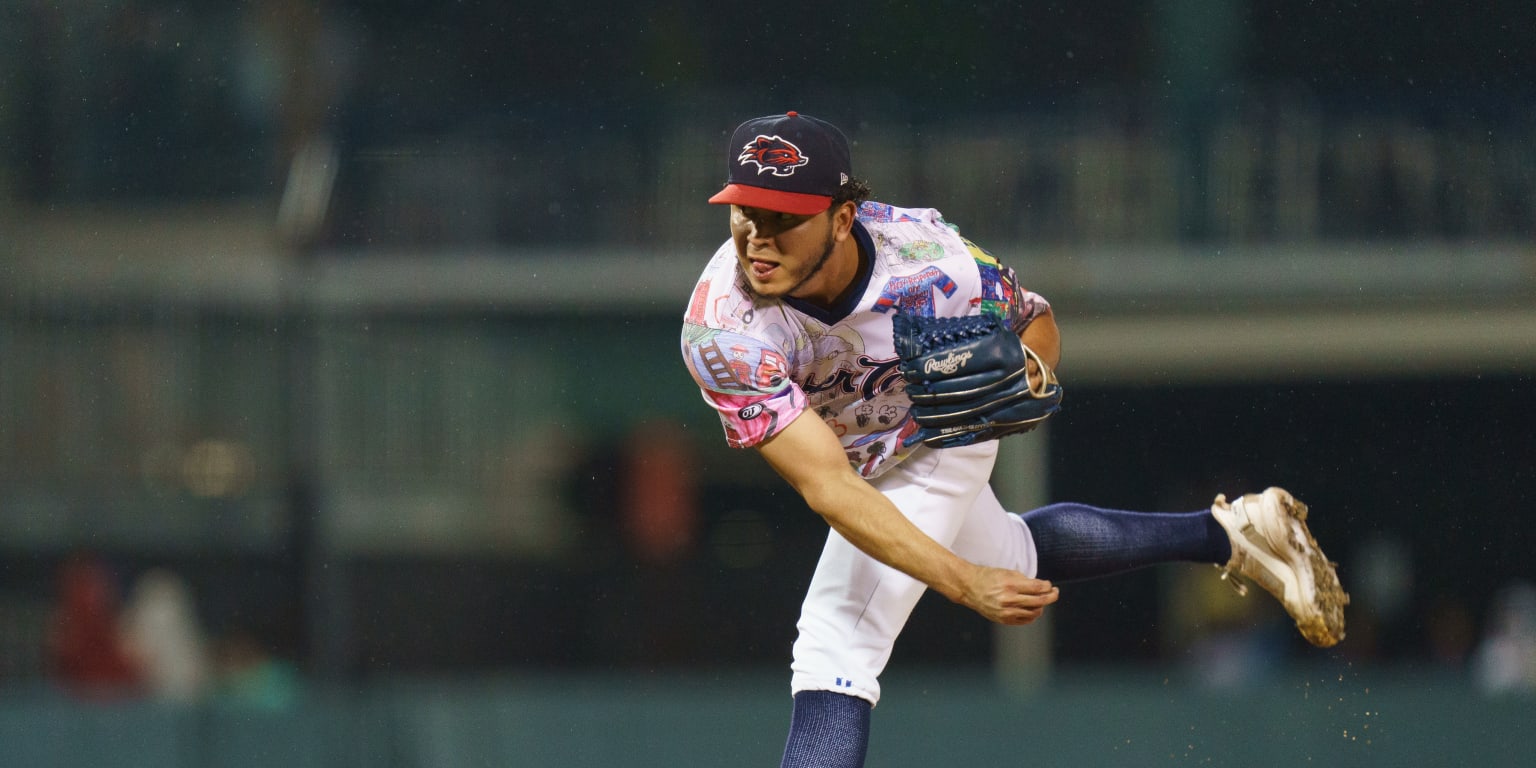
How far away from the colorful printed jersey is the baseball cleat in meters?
0.62

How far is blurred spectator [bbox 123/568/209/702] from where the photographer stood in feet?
24.1

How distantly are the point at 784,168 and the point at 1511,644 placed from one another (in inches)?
223

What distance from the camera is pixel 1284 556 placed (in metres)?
3.55

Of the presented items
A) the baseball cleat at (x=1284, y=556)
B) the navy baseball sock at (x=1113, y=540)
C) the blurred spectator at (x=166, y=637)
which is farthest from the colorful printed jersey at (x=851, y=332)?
the blurred spectator at (x=166, y=637)

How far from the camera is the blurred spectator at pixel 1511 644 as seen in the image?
23.4ft

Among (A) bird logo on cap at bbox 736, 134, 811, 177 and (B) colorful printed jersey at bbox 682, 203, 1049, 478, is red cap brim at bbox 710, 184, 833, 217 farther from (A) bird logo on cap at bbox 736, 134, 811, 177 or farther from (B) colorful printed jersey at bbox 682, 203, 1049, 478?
(B) colorful printed jersey at bbox 682, 203, 1049, 478


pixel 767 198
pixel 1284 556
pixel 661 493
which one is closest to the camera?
pixel 767 198

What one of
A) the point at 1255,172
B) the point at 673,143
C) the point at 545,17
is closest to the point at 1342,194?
the point at 1255,172

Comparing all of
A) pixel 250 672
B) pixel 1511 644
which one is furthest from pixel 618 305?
pixel 1511 644

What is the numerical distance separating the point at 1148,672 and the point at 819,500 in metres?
5.41

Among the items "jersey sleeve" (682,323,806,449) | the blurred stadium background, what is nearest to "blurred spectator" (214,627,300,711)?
the blurred stadium background

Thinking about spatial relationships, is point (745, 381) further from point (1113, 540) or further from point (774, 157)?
point (1113, 540)

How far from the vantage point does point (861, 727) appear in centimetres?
297

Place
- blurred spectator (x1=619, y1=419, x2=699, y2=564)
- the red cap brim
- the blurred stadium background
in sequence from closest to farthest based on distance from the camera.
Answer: the red cap brim
the blurred stadium background
blurred spectator (x1=619, y1=419, x2=699, y2=564)
